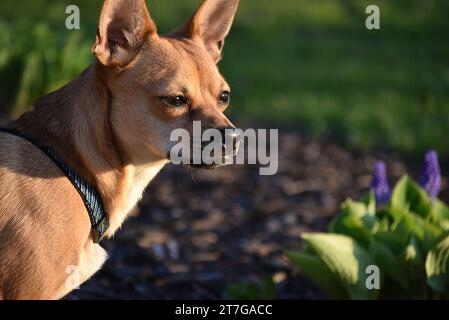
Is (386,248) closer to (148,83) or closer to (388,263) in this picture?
(388,263)

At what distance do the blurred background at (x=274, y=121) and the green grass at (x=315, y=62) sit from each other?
0.02m

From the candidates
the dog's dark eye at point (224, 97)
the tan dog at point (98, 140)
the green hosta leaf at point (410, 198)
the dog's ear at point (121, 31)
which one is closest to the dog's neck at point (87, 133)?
the tan dog at point (98, 140)

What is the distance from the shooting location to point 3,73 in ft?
21.0

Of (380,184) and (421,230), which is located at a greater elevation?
(380,184)

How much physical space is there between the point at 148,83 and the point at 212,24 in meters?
0.79

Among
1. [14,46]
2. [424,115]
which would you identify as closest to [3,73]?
[14,46]

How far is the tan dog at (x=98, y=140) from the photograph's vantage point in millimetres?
3287

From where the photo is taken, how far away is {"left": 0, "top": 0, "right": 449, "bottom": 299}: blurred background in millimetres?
5234

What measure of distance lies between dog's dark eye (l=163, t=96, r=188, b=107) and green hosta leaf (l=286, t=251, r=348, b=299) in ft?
3.61

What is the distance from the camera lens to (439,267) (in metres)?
4.02

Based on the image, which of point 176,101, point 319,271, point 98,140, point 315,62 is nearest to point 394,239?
point 319,271

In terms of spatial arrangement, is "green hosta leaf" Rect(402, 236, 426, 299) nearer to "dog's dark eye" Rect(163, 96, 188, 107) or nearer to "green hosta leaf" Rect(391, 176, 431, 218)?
"green hosta leaf" Rect(391, 176, 431, 218)

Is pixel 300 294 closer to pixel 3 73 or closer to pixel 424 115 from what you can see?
pixel 3 73

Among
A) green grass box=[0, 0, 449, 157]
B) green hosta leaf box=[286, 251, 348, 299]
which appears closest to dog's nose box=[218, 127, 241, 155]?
green hosta leaf box=[286, 251, 348, 299]
